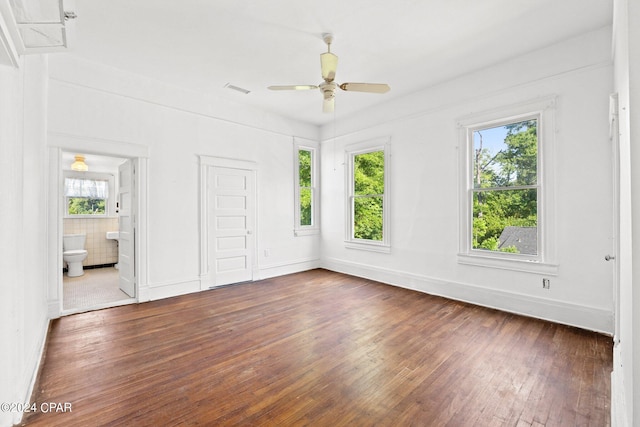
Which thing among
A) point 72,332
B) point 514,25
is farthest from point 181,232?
point 514,25

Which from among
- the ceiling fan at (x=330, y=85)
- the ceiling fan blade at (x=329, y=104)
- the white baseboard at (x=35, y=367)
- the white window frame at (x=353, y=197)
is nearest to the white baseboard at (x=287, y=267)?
the white window frame at (x=353, y=197)

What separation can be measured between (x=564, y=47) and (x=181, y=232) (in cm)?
529

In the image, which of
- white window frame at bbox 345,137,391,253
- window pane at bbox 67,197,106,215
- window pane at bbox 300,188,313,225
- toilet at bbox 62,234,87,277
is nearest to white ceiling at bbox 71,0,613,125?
white window frame at bbox 345,137,391,253

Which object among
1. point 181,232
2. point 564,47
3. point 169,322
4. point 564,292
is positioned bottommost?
point 169,322

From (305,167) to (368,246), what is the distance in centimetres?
212

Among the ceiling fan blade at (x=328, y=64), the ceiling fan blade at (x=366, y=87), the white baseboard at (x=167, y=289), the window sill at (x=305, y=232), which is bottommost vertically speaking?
the white baseboard at (x=167, y=289)

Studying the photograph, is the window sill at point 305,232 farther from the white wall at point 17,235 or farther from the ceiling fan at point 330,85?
the white wall at point 17,235

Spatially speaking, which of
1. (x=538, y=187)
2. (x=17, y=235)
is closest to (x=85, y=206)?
(x=17, y=235)

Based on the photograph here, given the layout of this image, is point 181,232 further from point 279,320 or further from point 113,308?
point 279,320

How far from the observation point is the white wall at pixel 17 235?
1.56 m

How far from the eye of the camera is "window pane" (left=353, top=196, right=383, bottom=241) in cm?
522

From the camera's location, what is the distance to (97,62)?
3.62 metres

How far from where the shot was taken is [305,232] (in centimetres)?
598

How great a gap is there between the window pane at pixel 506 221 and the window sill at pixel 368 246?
1.43m
